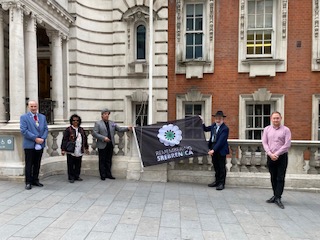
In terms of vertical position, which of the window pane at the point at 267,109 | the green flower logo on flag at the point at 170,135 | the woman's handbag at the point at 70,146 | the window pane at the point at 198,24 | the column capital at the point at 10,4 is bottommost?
the woman's handbag at the point at 70,146

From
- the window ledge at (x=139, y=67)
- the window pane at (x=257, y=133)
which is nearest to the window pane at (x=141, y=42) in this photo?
the window ledge at (x=139, y=67)

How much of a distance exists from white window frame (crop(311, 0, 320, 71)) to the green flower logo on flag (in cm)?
736

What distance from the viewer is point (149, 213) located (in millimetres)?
4617

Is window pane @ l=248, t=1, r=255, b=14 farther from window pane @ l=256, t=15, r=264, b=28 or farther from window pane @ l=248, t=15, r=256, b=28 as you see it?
window pane @ l=256, t=15, r=264, b=28

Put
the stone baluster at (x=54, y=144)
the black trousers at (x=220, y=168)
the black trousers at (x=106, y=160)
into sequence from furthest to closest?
1. the stone baluster at (x=54, y=144)
2. the black trousers at (x=106, y=160)
3. the black trousers at (x=220, y=168)

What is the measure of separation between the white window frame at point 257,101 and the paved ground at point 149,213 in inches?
199

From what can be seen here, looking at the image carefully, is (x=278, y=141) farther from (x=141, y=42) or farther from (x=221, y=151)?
(x=141, y=42)

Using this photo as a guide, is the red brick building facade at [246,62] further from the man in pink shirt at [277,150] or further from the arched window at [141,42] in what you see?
the man in pink shirt at [277,150]

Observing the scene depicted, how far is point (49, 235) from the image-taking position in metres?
3.65

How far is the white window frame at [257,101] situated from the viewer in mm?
11016

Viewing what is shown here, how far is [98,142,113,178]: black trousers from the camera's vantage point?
22.8 ft

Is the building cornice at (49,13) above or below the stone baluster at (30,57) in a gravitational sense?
above

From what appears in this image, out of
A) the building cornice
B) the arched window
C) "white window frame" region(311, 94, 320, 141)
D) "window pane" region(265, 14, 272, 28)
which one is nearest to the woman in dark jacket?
the building cornice

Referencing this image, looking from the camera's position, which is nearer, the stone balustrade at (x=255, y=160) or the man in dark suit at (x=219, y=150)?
the man in dark suit at (x=219, y=150)
